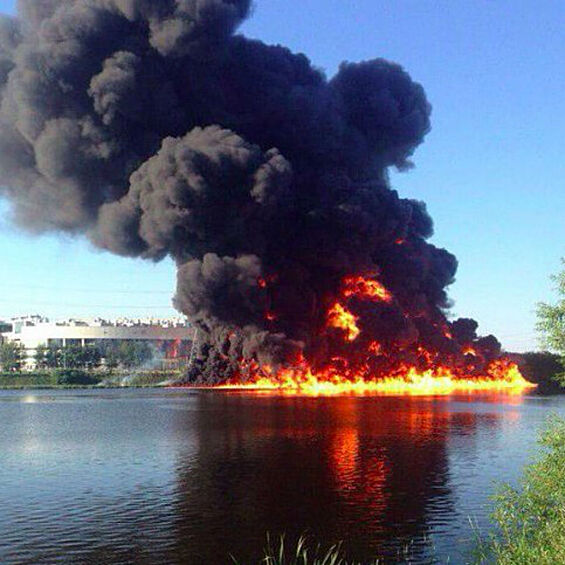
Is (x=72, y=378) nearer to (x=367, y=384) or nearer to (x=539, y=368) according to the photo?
(x=367, y=384)

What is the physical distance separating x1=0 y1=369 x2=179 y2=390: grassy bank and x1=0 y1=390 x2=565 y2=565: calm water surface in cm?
8377

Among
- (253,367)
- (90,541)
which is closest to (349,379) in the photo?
(253,367)

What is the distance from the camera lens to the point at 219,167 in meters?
111

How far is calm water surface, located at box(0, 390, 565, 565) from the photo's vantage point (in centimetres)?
2783

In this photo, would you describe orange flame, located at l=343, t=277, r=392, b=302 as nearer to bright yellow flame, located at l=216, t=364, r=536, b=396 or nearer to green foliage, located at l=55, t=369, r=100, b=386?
bright yellow flame, located at l=216, t=364, r=536, b=396

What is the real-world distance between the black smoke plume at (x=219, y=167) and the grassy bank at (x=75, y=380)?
29554 mm

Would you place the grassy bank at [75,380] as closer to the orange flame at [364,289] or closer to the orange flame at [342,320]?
the orange flame at [342,320]

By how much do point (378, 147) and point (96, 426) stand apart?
8852 cm

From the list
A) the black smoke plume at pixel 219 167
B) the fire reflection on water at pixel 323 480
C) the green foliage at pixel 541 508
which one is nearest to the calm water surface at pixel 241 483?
the fire reflection on water at pixel 323 480

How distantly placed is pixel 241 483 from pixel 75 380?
125314 mm

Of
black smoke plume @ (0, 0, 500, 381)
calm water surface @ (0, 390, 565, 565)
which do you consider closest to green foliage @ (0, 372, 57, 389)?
black smoke plume @ (0, 0, 500, 381)

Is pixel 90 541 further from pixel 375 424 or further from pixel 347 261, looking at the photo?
pixel 347 261

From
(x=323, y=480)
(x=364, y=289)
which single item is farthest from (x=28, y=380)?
(x=323, y=480)

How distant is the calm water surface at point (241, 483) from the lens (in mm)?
27828
